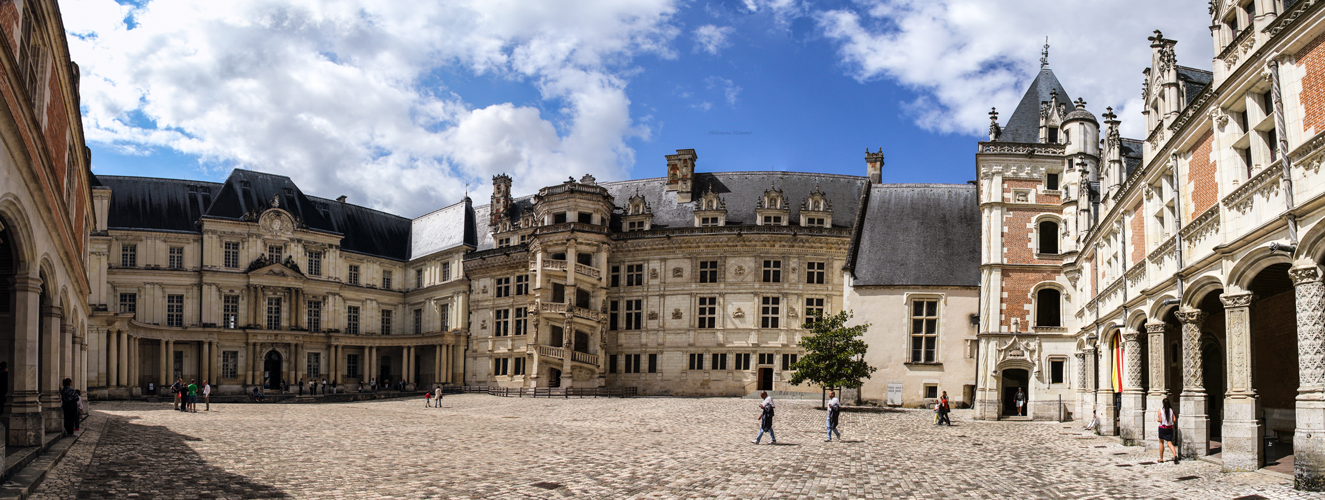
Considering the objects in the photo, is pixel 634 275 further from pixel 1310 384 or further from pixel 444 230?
pixel 1310 384

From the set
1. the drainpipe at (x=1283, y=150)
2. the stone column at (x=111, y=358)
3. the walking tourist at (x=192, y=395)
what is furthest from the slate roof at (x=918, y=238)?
the stone column at (x=111, y=358)

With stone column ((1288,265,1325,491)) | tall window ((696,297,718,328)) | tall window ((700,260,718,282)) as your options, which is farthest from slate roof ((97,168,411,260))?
stone column ((1288,265,1325,491))

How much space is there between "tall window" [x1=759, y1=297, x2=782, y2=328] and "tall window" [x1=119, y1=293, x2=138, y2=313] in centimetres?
3667

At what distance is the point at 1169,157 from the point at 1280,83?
549 cm

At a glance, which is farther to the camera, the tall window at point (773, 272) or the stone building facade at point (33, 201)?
the tall window at point (773, 272)

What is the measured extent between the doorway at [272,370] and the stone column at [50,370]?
140ft

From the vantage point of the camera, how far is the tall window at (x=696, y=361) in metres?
51.6

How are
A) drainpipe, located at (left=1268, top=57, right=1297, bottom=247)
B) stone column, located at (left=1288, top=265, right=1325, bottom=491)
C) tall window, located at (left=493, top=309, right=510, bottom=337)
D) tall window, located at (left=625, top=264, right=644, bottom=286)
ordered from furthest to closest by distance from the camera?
tall window, located at (left=493, top=309, right=510, bottom=337)
tall window, located at (left=625, top=264, right=644, bottom=286)
drainpipe, located at (left=1268, top=57, right=1297, bottom=247)
stone column, located at (left=1288, top=265, right=1325, bottom=491)

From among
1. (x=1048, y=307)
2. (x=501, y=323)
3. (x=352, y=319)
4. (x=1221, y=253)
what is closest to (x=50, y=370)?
(x=1221, y=253)

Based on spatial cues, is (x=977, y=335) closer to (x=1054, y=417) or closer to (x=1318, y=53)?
(x=1054, y=417)

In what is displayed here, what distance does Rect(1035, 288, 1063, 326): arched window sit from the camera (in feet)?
124

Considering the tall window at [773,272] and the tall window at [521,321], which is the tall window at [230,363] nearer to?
the tall window at [521,321]

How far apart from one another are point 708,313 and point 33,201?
38.5 meters

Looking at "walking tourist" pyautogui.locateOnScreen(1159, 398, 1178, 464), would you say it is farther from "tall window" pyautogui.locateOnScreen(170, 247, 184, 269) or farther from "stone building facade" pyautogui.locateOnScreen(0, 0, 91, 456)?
"tall window" pyautogui.locateOnScreen(170, 247, 184, 269)
